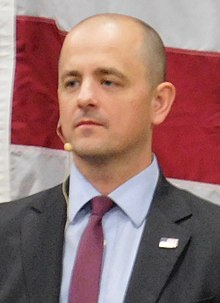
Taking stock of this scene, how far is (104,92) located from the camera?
1.14 meters

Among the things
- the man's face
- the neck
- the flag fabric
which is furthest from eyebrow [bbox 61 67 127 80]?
the flag fabric

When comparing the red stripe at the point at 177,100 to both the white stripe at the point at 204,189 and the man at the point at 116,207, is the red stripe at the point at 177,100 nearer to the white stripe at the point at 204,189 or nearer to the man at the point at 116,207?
the white stripe at the point at 204,189

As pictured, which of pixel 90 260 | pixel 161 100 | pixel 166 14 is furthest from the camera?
pixel 166 14

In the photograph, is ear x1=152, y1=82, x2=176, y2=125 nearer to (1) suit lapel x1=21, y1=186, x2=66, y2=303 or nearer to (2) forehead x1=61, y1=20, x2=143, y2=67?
(2) forehead x1=61, y1=20, x2=143, y2=67

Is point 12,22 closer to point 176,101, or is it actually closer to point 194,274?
point 176,101

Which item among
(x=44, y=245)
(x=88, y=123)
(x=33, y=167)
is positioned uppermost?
(x=88, y=123)

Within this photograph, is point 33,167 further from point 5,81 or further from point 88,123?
point 88,123

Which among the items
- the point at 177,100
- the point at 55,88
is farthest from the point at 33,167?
the point at 177,100

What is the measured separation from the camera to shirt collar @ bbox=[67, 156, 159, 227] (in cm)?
116

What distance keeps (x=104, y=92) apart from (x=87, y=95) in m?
0.03

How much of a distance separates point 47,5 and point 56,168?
1.10 ft

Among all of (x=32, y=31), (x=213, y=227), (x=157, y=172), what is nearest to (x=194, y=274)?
(x=213, y=227)

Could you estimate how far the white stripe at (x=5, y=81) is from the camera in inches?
63.2

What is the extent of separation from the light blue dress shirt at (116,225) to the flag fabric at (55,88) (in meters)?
0.39
